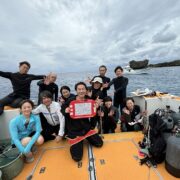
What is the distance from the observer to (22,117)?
8.68ft

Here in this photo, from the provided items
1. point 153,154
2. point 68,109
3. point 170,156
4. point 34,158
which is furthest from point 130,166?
point 34,158

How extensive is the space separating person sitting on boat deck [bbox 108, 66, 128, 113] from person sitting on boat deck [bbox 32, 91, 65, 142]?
187 cm

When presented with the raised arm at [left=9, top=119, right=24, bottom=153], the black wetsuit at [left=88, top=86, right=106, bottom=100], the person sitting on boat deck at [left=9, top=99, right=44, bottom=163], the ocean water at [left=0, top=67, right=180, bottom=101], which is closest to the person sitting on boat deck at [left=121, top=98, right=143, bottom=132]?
the black wetsuit at [left=88, top=86, right=106, bottom=100]

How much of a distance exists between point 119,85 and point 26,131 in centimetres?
280

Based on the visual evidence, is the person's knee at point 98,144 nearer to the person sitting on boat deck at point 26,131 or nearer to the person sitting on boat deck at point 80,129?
the person sitting on boat deck at point 80,129

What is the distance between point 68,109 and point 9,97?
1750mm

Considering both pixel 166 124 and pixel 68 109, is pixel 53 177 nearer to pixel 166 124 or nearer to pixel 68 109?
pixel 68 109

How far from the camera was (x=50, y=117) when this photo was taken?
3.04 m

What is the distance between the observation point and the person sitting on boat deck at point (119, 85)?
4.26m

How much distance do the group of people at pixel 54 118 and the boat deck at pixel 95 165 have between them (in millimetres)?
149

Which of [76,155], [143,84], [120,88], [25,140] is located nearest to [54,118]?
[25,140]

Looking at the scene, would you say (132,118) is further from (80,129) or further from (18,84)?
(18,84)

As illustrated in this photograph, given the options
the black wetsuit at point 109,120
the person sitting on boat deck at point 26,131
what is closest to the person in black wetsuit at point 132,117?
the black wetsuit at point 109,120

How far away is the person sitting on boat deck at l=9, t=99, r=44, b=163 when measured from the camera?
2.43 m
